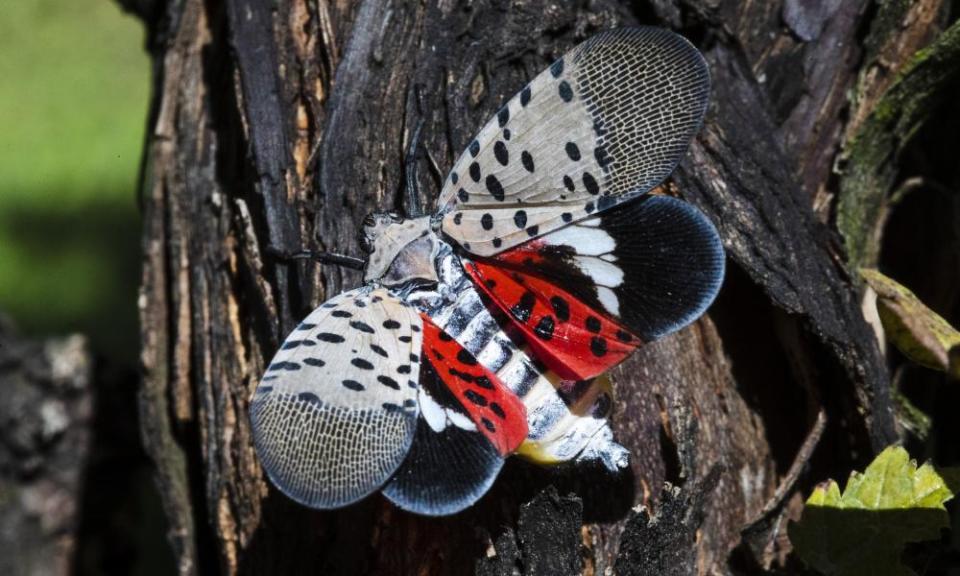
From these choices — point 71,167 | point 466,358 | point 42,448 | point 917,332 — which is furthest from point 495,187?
point 71,167

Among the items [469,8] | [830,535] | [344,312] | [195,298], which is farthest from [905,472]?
[195,298]

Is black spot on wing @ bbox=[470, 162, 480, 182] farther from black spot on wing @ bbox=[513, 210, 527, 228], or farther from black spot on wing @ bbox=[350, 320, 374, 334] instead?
black spot on wing @ bbox=[350, 320, 374, 334]

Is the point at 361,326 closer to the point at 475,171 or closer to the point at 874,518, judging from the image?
the point at 475,171

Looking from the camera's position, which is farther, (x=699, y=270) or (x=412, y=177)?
(x=412, y=177)

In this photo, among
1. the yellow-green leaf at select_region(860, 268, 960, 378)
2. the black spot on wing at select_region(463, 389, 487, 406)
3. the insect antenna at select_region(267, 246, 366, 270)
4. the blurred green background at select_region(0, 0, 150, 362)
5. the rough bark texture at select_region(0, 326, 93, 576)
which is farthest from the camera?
the blurred green background at select_region(0, 0, 150, 362)

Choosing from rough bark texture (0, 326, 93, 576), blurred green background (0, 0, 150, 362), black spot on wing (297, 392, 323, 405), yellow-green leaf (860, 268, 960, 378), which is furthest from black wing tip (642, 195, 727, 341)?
blurred green background (0, 0, 150, 362)

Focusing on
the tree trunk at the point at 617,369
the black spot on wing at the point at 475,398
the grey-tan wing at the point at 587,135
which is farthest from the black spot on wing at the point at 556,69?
the black spot on wing at the point at 475,398
